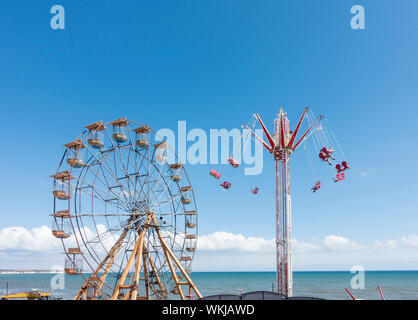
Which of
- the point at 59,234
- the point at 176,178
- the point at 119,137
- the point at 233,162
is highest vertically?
the point at 119,137

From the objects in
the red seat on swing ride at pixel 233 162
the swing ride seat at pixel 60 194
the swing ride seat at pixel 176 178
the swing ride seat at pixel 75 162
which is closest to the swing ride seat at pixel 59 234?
the swing ride seat at pixel 60 194

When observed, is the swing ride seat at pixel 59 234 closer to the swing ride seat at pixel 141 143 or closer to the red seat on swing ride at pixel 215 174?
the swing ride seat at pixel 141 143

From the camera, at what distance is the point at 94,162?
30125 millimetres

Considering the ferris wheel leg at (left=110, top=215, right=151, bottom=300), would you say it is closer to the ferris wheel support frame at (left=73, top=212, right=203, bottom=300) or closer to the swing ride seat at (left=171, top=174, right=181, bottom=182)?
the ferris wheel support frame at (left=73, top=212, right=203, bottom=300)

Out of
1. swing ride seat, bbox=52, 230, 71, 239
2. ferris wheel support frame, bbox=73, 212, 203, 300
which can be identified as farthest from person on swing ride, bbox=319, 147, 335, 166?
swing ride seat, bbox=52, 230, 71, 239

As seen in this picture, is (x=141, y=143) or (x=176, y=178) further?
(x=176, y=178)

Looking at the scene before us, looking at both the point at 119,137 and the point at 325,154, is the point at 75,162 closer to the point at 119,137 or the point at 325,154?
the point at 119,137

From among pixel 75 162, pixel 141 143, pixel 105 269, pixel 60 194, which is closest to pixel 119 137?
pixel 141 143

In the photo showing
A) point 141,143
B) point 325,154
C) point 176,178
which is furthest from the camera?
point 176,178

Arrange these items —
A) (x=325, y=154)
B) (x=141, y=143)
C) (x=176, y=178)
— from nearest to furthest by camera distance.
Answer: (x=325, y=154) < (x=141, y=143) < (x=176, y=178)
